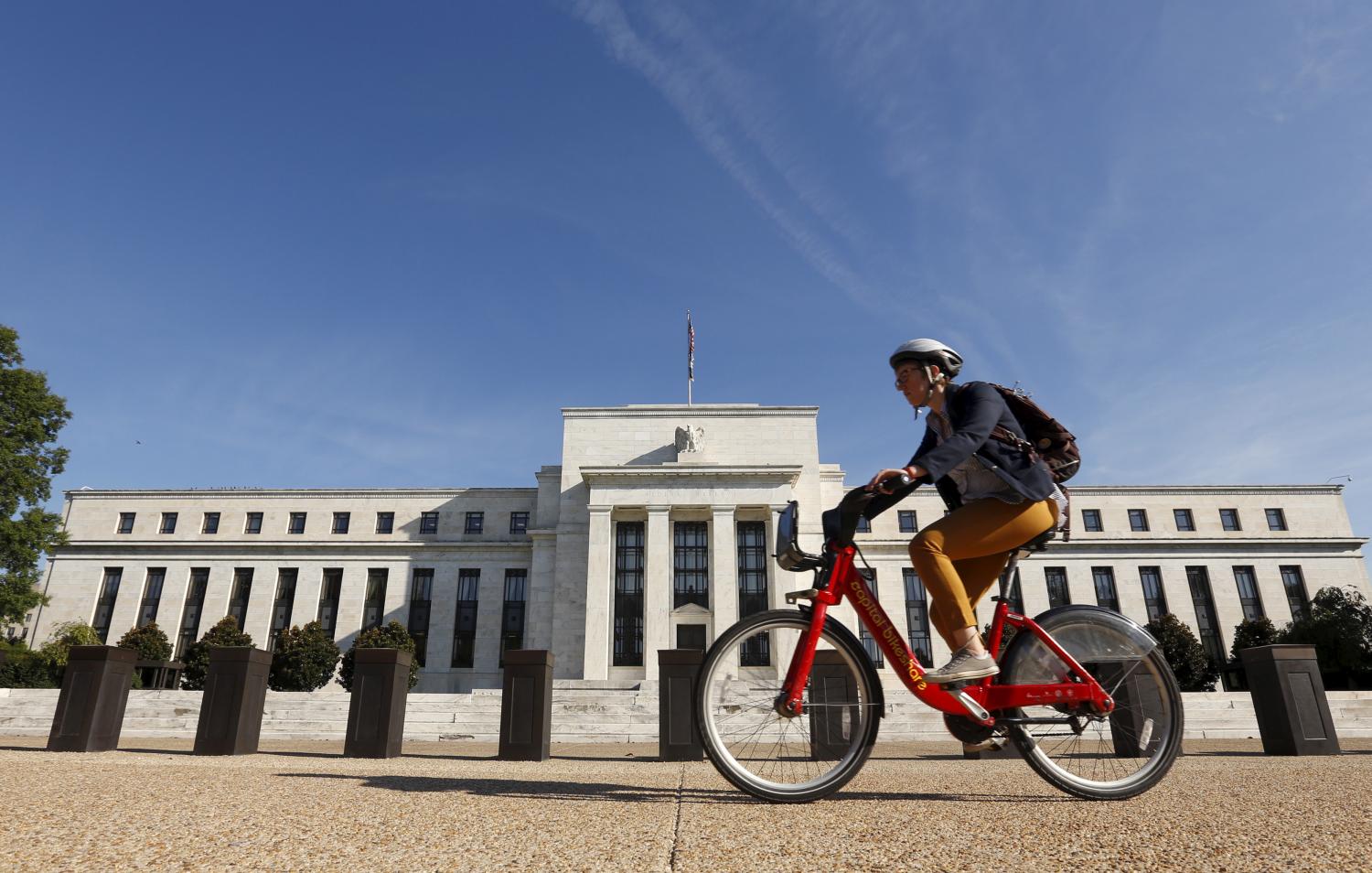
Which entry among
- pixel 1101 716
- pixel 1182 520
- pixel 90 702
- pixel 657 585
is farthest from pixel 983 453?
pixel 1182 520

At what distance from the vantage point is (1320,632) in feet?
113

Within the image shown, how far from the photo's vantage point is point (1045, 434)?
13.2 feet

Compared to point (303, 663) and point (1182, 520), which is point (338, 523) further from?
point (1182, 520)

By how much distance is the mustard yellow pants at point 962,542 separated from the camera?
12.2 ft

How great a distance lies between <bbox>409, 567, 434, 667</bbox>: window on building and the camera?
45.5 m

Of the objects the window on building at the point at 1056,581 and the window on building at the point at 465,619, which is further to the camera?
the window on building at the point at 1056,581

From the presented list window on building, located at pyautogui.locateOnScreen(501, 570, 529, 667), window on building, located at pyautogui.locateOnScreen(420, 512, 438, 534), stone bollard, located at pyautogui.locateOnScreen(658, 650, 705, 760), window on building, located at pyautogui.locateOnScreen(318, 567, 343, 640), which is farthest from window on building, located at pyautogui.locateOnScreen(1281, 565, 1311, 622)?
window on building, located at pyautogui.locateOnScreen(318, 567, 343, 640)

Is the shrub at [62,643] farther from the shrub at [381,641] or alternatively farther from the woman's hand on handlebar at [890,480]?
the woman's hand on handlebar at [890,480]

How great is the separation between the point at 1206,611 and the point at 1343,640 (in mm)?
12527

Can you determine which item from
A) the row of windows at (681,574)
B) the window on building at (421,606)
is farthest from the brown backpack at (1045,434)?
the window on building at (421,606)

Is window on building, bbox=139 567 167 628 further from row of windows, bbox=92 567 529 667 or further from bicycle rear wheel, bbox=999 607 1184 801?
bicycle rear wheel, bbox=999 607 1184 801

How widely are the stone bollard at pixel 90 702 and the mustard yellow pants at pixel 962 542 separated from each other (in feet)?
37.1

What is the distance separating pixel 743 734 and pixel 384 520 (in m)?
49.4

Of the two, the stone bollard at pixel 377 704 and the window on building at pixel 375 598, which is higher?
the window on building at pixel 375 598
